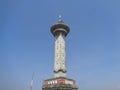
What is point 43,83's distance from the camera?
43.2m

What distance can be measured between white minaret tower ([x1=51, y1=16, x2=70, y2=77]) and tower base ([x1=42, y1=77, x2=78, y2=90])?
2334 mm

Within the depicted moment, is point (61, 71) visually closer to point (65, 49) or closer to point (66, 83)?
point (66, 83)

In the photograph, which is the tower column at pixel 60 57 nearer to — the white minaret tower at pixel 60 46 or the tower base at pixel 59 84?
the white minaret tower at pixel 60 46

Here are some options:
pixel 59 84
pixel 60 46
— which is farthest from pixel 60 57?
pixel 59 84

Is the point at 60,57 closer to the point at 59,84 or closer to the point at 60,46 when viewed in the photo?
the point at 60,46

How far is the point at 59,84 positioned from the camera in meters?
39.7

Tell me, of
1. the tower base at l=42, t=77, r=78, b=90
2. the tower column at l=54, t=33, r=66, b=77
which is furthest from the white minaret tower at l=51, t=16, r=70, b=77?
the tower base at l=42, t=77, r=78, b=90

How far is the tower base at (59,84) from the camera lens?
39719 mm

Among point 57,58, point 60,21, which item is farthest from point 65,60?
point 60,21

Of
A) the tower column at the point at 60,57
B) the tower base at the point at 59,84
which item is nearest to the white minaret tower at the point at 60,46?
the tower column at the point at 60,57

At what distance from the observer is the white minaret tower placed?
4341 centimetres

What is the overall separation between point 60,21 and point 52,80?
789 inches

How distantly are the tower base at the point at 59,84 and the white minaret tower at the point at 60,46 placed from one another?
7.66 feet

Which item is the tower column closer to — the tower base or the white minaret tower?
the white minaret tower
